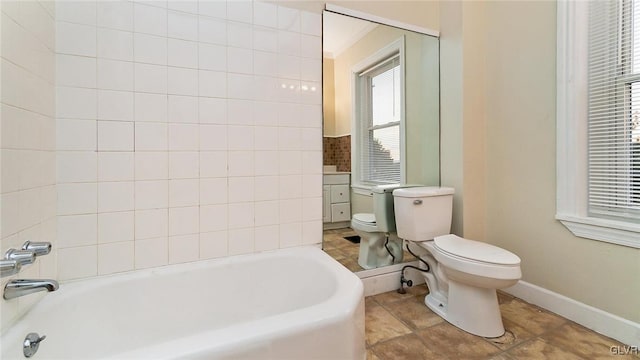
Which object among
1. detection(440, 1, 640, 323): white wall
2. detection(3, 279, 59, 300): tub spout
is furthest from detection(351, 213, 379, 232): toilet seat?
detection(3, 279, 59, 300): tub spout

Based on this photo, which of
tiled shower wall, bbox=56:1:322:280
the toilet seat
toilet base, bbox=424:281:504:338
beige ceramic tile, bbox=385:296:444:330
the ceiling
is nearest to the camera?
tiled shower wall, bbox=56:1:322:280

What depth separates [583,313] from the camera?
154cm

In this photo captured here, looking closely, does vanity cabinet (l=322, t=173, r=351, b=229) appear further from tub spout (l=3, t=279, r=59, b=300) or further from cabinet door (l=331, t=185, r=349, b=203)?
tub spout (l=3, t=279, r=59, b=300)

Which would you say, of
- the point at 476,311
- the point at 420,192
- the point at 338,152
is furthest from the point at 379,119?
the point at 476,311

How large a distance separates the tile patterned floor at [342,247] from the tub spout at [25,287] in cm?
132

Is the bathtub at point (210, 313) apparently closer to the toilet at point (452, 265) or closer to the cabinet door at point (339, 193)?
the cabinet door at point (339, 193)

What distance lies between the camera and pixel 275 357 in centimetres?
85

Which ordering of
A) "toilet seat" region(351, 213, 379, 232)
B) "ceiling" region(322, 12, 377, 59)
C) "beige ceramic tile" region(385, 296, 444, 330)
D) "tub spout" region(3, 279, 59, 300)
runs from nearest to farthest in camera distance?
1. "tub spout" region(3, 279, 59, 300)
2. "beige ceramic tile" region(385, 296, 444, 330)
3. "ceiling" region(322, 12, 377, 59)
4. "toilet seat" region(351, 213, 379, 232)

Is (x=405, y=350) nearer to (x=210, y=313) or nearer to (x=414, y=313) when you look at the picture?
(x=414, y=313)

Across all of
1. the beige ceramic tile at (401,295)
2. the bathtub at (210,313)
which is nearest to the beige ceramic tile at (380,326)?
the beige ceramic tile at (401,295)

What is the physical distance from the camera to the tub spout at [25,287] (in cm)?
87

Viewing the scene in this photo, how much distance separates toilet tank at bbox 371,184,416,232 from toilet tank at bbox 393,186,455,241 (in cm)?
10

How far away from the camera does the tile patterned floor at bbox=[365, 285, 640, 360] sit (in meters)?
1.34

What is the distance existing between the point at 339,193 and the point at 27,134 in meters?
1.55
